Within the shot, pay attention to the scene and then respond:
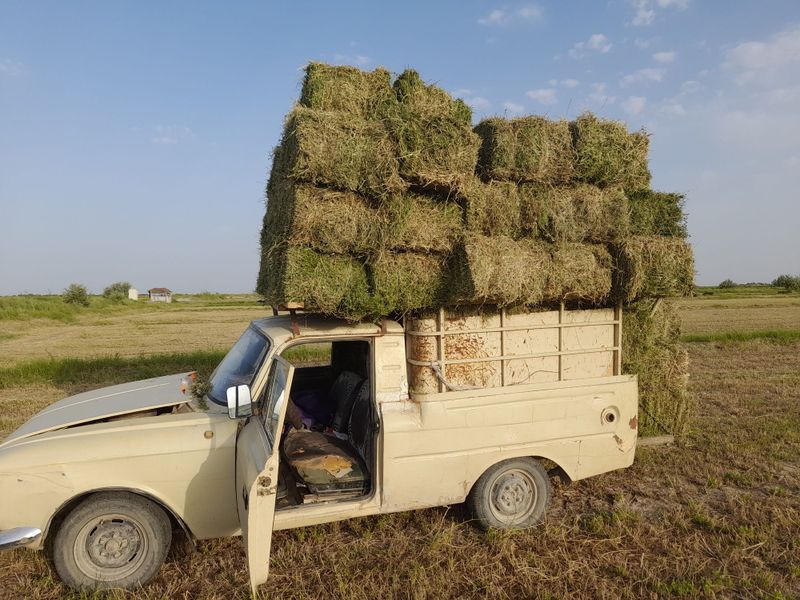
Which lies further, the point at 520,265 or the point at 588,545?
the point at 520,265

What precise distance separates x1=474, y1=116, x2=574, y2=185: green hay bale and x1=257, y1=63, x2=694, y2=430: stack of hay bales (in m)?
0.01

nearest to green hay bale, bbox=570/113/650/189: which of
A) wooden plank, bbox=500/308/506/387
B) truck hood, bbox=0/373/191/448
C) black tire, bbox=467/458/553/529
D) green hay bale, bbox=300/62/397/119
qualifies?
wooden plank, bbox=500/308/506/387

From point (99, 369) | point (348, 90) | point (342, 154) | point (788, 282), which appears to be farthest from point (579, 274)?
point (788, 282)

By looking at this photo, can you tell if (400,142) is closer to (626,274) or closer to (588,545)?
(626,274)

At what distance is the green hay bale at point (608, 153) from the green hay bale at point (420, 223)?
1485mm

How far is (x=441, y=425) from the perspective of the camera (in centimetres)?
421

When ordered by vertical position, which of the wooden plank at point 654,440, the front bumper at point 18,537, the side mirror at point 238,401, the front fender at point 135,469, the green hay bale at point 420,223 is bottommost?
the wooden plank at point 654,440

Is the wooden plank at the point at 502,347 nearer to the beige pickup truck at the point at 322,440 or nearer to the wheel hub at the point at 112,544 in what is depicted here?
the beige pickup truck at the point at 322,440

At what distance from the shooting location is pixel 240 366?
4.38 metres

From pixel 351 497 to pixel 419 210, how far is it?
233cm

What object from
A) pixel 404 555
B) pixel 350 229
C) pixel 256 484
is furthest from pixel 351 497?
pixel 350 229

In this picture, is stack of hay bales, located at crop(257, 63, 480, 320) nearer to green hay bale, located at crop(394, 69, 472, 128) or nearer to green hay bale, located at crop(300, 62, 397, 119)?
green hay bale, located at crop(394, 69, 472, 128)

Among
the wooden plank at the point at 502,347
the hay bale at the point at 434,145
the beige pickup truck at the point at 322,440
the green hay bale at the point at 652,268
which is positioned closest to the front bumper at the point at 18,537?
the beige pickup truck at the point at 322,440

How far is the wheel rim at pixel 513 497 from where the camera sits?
14.7ft
